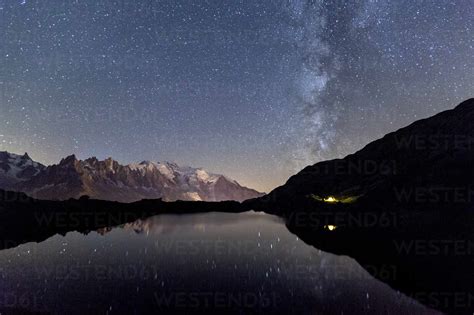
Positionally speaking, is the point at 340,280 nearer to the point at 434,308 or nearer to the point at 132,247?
the point at 434,308

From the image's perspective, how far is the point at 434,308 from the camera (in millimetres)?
25234

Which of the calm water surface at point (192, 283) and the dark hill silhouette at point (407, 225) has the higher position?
the dark hill silhouette at point (407, 225)

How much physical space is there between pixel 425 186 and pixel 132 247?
118 m

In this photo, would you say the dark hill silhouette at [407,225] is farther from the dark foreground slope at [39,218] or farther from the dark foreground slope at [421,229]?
the dark foreground slope at [39,218]

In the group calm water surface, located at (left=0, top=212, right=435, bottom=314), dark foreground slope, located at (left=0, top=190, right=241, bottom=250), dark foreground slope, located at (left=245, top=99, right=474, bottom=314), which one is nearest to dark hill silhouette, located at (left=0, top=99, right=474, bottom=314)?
dark foreground slope, located at (left=245, top=99, right=474, bottom=314)

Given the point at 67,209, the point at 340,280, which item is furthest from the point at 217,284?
the point at 67,209

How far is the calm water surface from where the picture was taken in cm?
2575

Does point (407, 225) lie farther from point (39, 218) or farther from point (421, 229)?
point (39, 218)

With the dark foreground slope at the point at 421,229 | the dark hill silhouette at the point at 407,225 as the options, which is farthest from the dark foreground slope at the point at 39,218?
the dark foreground slope at the point at 421,229

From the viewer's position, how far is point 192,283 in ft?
109

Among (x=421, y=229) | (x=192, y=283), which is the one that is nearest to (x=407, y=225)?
(x=421, y=229)

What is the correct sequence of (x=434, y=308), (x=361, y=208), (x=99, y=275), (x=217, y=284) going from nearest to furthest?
1. (x=434, y=308)
2. (x=217, y=284)
3. (x=99, y=275)
4. (x=361, y=208)

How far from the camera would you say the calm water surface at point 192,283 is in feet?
84.5

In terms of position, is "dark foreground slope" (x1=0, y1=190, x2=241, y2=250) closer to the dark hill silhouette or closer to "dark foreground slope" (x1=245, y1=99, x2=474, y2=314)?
the dark hill silhouette
